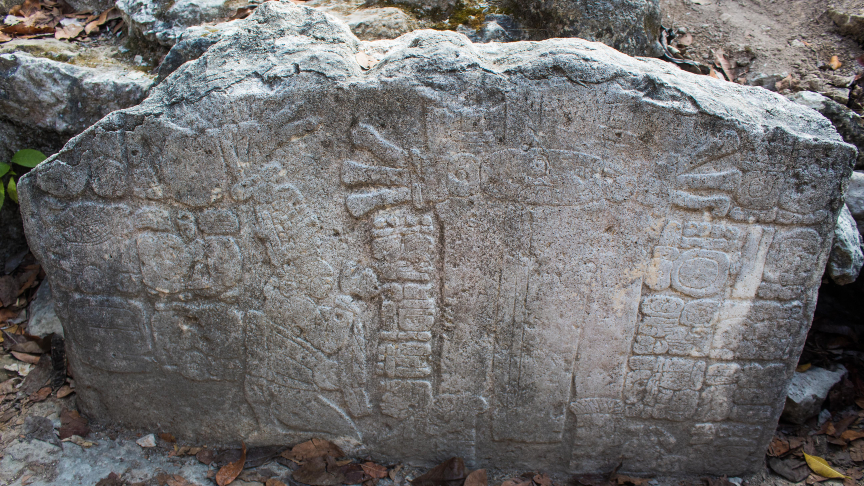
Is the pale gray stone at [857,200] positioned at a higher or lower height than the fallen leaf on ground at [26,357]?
higher

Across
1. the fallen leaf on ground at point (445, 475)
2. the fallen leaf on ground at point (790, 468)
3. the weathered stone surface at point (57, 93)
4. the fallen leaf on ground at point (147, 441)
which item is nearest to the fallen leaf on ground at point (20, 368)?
the fallen leaf on ground at point (147, 441)

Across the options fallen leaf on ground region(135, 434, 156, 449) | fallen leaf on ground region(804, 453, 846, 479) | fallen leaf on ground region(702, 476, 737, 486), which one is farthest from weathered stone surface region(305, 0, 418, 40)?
fallen leaf on ground region(804, 453, 846, 479)

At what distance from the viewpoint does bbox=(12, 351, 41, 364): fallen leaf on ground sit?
279 centimetres

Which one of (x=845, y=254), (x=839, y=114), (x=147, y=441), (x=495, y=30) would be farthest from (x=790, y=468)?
(x=147, y=441)

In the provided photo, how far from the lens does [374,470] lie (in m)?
2.36

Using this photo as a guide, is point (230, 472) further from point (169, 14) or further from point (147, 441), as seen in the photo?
point (169, 14)

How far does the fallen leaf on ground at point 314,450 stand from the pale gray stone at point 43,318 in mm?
1444

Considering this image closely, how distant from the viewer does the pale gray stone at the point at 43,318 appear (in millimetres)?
2871

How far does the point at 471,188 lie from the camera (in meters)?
1.99

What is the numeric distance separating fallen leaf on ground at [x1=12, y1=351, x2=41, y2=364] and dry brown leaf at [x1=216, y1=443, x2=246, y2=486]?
1255 mm

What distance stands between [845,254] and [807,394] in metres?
0.70

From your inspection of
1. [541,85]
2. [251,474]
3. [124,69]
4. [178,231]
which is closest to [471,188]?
[541,85]

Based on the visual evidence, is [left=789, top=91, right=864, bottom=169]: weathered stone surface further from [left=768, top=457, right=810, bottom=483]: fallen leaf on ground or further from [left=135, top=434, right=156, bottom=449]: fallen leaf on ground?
[left=135, top=434, right=156, bottom=449]: fallen leaf on ground

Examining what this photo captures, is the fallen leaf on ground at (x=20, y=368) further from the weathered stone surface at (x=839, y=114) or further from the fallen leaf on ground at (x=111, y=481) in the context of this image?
the weathered stone surface at (x=839, y=114)
